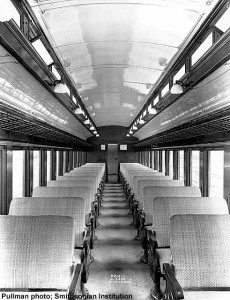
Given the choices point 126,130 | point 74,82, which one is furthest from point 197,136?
point 126,130

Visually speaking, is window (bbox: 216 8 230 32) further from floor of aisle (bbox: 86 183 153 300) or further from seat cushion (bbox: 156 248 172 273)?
floor of aisle (bbox: 86 183 153 300)

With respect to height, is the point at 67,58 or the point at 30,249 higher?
the point at 67,58

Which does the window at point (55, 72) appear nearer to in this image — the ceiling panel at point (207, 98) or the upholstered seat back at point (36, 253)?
the ceiling panel at point (207, 98)

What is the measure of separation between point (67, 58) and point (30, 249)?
8.80 ft

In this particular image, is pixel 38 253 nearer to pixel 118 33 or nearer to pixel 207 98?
pixel 118 33

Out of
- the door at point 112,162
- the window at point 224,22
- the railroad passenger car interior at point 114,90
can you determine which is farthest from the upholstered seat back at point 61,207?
the door at point 112,162

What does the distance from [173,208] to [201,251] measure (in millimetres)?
1282

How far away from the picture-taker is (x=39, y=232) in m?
3.18

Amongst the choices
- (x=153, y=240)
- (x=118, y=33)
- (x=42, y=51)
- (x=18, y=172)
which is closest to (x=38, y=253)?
(x=153, y=240)

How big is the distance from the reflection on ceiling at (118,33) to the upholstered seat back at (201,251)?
6.71 feet

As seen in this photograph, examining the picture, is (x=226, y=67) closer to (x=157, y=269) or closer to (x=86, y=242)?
(x=157, y=269)

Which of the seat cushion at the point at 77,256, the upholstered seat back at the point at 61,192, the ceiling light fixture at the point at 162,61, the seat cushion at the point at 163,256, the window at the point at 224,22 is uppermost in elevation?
the ceiling light fixture at the point at 162,61

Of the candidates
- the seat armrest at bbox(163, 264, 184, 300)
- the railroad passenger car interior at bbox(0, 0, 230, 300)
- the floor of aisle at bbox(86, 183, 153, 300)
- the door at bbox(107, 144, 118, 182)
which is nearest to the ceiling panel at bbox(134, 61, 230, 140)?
the railroad passenger car interior at bbox(0, 0, 230, 300)

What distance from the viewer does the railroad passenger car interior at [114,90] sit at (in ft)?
9.93
